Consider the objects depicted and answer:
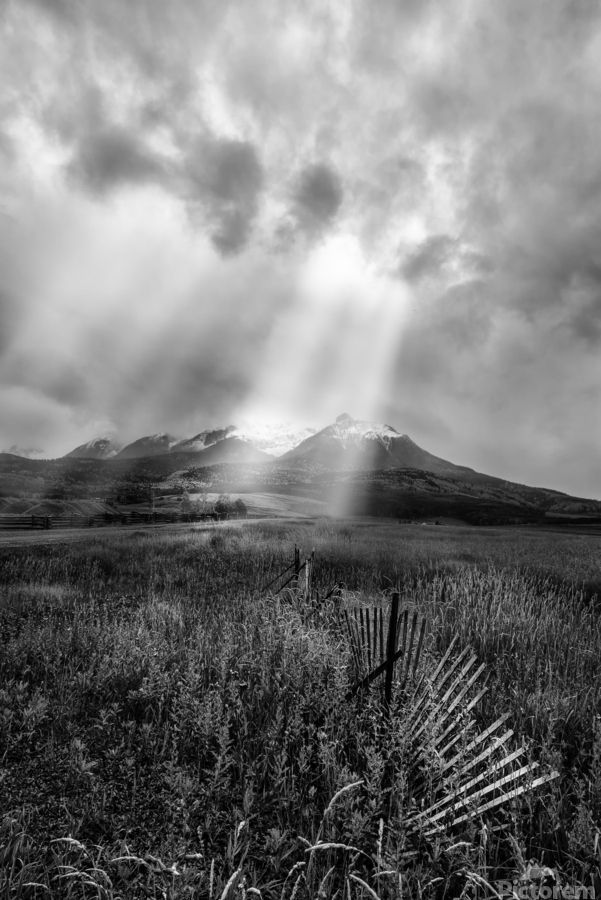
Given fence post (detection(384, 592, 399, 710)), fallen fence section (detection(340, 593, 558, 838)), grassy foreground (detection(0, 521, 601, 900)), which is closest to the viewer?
grassy foreground (detection(0, 521, 601, 900))

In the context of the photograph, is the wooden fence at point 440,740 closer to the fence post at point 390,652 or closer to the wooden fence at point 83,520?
the fence post at point 390,652

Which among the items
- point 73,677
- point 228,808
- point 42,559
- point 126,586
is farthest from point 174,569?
point 228,808

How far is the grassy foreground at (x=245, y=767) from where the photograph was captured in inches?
100

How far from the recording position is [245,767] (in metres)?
3.89

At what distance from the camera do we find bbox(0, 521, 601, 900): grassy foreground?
100 inches

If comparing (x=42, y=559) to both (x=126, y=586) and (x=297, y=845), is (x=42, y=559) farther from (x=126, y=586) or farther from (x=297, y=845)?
(x=297, y=845)

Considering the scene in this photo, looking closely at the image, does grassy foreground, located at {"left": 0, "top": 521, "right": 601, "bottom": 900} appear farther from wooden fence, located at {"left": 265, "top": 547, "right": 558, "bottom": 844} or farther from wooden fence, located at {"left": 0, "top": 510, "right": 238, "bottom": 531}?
wooden fence, located at {"left": 0, "top": 510, "right": 238, "bottom": 531}

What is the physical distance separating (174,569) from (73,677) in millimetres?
11231

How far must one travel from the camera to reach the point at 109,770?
12.3 ft

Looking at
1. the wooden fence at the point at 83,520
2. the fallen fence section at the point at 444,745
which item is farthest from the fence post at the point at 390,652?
the wooden fence at the point at 83,520

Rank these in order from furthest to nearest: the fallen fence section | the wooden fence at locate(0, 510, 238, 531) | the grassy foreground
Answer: the wooden fence at locate(0, 510, 238, 531)
the fallen fence section
the grassy foreground

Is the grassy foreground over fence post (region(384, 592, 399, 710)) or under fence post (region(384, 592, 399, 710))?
under

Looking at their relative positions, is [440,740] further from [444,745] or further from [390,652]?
[390,652]

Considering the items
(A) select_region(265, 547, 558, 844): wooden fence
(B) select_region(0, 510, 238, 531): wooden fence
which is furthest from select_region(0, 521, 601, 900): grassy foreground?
(B) select_region(0, 510, 238, 531): wooden fence
